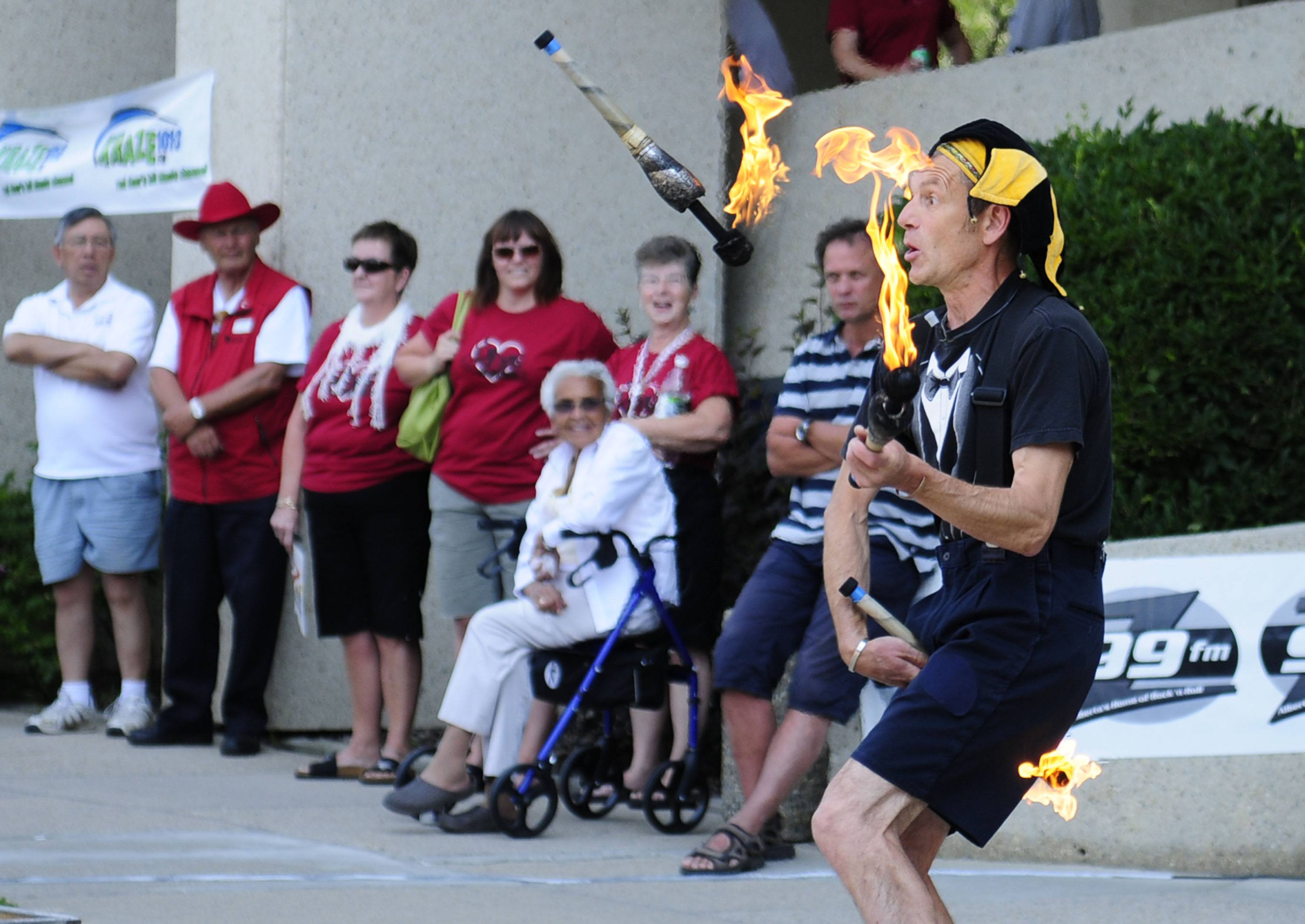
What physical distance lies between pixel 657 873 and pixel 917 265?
9.58 feet

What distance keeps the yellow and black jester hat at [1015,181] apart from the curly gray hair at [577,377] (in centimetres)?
323

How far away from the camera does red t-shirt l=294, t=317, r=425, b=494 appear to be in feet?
26.3

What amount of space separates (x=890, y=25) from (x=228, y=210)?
3.33 metres

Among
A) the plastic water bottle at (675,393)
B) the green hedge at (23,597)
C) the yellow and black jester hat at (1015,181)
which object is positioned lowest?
the green hedge at (23,597)

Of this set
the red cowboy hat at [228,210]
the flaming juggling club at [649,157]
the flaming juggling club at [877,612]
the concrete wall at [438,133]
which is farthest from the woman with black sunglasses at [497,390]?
the flaming juggling club at [877,612]

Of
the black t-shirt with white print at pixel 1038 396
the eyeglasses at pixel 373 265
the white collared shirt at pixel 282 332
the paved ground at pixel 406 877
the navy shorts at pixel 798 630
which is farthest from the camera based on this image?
the white collared shirt at pixel 282 332

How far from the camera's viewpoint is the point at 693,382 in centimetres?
725

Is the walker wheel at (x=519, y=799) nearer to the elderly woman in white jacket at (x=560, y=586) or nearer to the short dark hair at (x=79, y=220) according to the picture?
the elderly woman in white jacket at (x=560, y=586)

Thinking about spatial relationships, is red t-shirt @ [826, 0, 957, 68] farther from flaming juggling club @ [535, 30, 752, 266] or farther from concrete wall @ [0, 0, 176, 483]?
concrete wall @ [0, 0, 176, 483]

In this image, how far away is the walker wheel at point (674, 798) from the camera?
6.80 m

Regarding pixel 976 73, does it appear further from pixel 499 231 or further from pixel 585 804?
pixel 585 804

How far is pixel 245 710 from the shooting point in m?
8.87

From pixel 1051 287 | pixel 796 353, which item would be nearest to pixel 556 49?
pixel 796 353

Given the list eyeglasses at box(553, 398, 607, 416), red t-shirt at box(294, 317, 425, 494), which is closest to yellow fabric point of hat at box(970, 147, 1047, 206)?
eyeglasses at box(553, 398, 607, 416)
